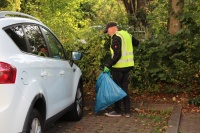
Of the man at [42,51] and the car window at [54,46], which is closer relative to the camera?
the man at [42,51]

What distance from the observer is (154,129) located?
6.30 m

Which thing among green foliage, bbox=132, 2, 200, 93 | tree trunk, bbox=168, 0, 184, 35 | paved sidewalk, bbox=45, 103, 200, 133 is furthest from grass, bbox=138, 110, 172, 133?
tree trunk, bbox=168, 0, 184, 35

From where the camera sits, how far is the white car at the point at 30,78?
12.5 ft

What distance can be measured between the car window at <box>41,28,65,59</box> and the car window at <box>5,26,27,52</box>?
3.51ft

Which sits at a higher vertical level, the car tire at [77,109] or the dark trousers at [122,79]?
the dark trousers at [122,79]

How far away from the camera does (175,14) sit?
9.73 metres

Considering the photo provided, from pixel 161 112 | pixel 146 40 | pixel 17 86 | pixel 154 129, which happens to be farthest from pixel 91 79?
pixel 17 86

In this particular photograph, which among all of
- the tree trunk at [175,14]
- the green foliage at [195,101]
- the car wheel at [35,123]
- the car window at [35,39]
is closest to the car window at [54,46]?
the car window at [35,39]

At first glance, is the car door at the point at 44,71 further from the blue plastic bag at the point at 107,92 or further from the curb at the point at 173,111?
the curb at the point at 173,111

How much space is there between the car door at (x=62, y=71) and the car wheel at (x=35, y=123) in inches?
40.0

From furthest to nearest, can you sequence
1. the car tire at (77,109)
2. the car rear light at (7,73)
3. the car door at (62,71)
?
the car tire at (77,109), the car door at (62,71), the car rear light at (7,73)

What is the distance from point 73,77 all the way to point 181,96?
3.45 metres

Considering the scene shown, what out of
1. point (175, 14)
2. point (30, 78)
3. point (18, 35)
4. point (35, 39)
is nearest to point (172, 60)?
point (175, 14)

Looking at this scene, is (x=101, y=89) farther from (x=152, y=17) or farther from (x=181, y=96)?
(x=152, y=17)
